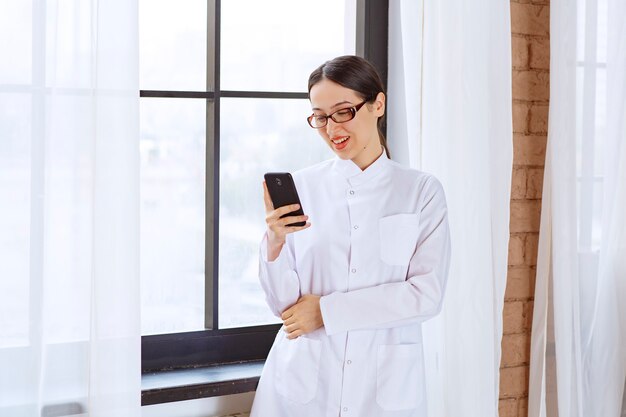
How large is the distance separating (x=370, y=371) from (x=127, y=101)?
0.89m

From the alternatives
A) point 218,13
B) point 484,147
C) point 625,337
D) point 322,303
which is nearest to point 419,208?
point 322,303

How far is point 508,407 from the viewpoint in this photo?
9.52 ft

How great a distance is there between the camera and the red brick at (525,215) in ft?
9.39

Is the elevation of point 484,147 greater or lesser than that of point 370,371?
greater

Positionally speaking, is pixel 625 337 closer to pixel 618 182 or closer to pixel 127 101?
pixel 618 182

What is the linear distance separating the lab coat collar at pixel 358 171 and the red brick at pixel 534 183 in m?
0.93

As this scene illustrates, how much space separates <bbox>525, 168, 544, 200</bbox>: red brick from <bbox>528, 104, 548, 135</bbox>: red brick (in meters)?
0.13

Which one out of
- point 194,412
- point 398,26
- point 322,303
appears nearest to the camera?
point 322,303

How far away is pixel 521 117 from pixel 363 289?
1118 mm

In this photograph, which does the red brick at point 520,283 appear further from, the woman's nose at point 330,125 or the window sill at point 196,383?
the woman's nose at point 330,125

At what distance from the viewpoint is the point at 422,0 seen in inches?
99.3

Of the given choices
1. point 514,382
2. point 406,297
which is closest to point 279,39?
point 406,297

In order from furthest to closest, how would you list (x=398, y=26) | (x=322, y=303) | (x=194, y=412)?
1. (x=398, y=26)
2. (x=194, y=412)
3. (x=322, y=303)

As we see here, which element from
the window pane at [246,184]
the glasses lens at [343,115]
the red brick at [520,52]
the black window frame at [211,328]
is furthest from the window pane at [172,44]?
the red brick at [520,52]
